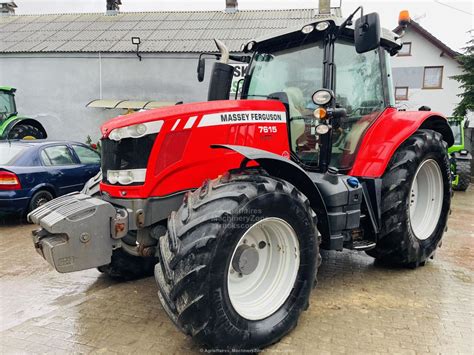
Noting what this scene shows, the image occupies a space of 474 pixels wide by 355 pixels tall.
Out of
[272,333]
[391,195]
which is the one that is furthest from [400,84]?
[272,333]

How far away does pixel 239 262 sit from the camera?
2797 mm

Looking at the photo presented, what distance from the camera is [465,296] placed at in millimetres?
3666

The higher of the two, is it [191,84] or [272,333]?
[191,84]

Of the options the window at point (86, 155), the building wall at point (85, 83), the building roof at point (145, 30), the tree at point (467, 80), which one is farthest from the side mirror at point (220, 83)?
the tree at point (467, 80)

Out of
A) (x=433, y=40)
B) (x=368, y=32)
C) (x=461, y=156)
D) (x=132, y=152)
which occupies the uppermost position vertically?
(x=433, y=40)

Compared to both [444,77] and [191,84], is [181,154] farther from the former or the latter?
[444,77]

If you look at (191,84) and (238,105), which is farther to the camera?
(191,84)

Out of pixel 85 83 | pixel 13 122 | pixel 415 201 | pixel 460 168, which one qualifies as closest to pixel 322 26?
pixel 415 201

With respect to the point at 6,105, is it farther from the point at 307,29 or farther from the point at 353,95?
the point at 353,95

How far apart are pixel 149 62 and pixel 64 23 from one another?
6192mm

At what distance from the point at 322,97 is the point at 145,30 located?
14.9 meters

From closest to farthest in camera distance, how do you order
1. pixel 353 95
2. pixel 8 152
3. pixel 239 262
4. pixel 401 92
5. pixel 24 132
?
1. pixel 239 262
2. pixel 353 95
3. pixel 8 152
4. pixel 24 132
5. pixel 401 92

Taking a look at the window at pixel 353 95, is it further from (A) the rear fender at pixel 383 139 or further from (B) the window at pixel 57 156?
(B) the window at pixel 57 156

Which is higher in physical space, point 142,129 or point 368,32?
point 368,32
